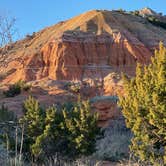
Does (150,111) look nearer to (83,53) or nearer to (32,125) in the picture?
(32,125)

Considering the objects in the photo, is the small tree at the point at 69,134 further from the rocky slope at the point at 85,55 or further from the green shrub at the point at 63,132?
the rocky slope at the point at 85,55

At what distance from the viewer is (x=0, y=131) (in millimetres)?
14508

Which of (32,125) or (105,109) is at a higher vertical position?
(32,125)

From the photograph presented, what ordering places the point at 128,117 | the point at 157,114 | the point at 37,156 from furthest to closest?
the point at 37,156
the point at 128,117
the point at 157,114

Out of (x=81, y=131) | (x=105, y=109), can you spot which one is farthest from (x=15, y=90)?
(x=81, y=131)

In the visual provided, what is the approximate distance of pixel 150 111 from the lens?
34.3ft

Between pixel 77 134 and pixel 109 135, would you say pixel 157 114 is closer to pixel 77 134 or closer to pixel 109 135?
pixel 77 134

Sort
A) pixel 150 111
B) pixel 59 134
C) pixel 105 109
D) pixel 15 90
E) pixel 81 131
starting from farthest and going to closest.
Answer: pixel 15 90 → pixel 105 109 → pixel 59 134 → pixel 81 131 → pixel 150 111

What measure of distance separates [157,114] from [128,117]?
3.93ft

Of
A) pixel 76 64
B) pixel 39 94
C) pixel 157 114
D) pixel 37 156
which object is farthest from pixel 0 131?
pixel 76 64

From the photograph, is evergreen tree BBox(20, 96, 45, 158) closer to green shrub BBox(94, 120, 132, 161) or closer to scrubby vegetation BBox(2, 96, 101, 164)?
scrubby vegetation BBox(2, 96, 101, 164)

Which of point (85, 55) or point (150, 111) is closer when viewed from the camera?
point (150, 111)

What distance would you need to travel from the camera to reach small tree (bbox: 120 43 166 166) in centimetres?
1038

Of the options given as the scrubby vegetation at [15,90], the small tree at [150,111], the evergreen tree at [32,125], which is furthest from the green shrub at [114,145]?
the scrubby vegetation at [15,90]
